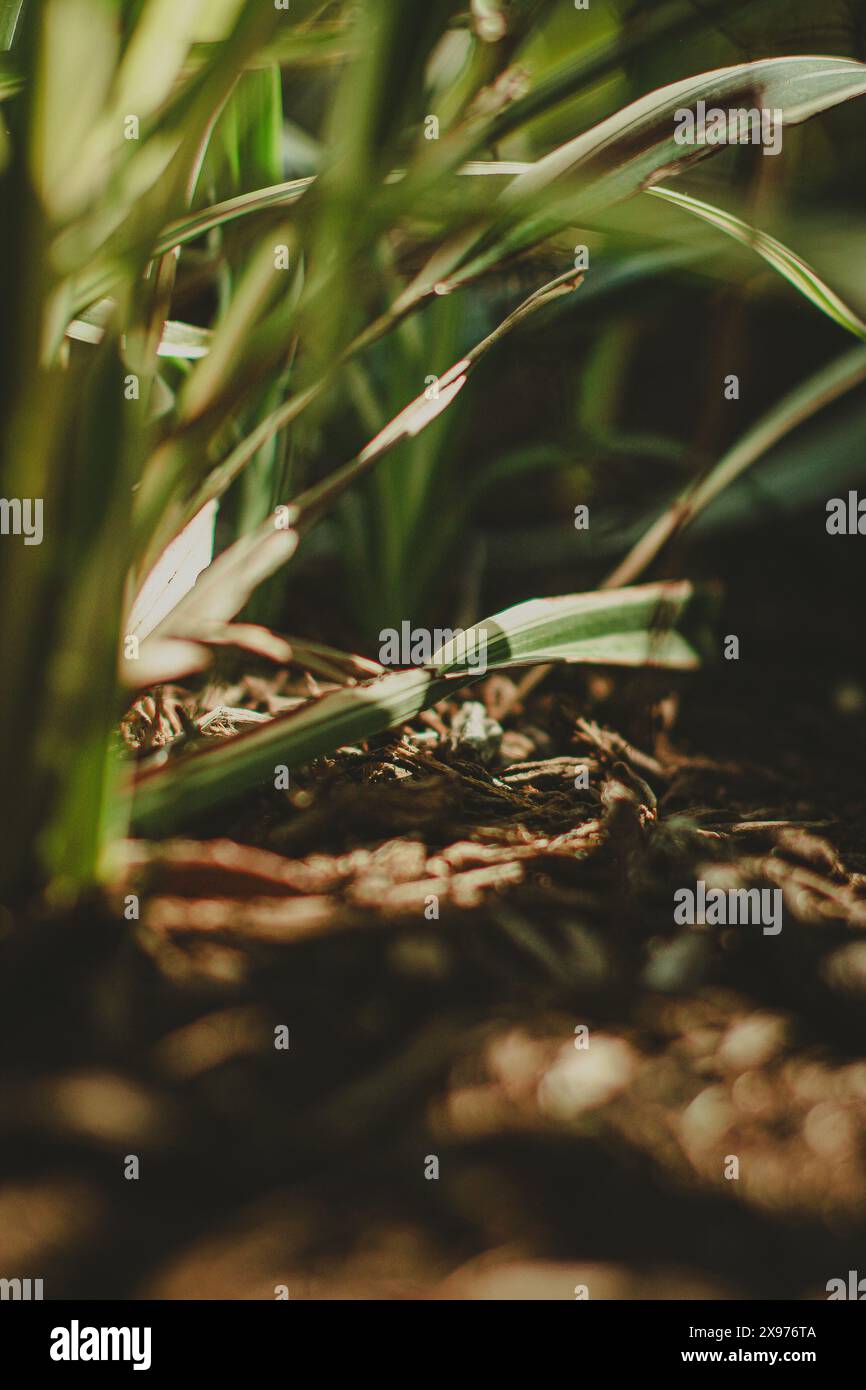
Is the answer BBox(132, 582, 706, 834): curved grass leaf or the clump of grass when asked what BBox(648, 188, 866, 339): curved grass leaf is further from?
BBox(132, 582, 706, 834): curved grass leaf

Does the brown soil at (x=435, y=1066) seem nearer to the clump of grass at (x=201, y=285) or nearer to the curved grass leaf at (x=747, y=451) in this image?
the clump of grass at (x=201, y=285)

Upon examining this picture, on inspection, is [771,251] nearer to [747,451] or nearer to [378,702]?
[747,451]

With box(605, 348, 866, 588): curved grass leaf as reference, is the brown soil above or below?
below

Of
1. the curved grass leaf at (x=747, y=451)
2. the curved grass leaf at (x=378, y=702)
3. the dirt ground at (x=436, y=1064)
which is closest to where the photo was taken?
the dirt ground at (x=436, y=1064)

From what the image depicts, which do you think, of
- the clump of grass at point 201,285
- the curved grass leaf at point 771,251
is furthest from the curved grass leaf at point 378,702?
the curved grass leaf at point 771,251

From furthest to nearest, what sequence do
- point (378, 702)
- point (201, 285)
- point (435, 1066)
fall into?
point (201, 285)
point (378, 702)
point (435, 1066)

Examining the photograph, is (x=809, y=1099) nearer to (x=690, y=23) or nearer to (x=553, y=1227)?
(x=553, y=1227)

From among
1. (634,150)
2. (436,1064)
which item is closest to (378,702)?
(436,1064)

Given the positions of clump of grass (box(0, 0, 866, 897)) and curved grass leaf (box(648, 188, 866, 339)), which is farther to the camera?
curved grass leaf (box(648, 188, 866, 339))

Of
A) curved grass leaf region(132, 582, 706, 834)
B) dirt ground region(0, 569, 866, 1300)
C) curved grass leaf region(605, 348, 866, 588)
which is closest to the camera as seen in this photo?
dirt ground region(0, 569, 866, 1300)

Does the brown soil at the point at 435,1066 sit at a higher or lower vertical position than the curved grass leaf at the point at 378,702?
lower

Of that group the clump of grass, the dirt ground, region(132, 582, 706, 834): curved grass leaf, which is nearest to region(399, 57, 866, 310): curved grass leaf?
the clump of grass

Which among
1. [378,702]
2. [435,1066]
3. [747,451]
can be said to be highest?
[747,451]
